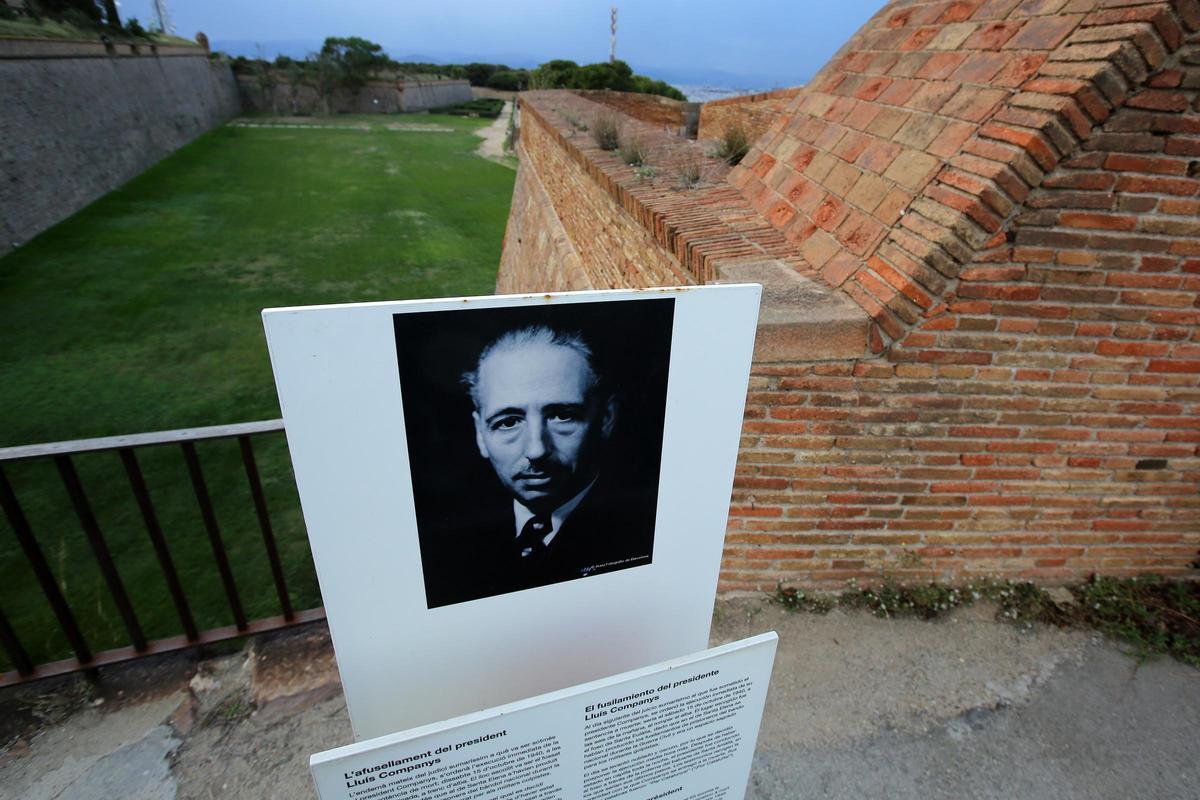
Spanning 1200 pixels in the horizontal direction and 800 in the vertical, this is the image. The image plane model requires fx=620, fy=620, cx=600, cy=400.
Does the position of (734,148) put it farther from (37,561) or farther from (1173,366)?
(37,561)

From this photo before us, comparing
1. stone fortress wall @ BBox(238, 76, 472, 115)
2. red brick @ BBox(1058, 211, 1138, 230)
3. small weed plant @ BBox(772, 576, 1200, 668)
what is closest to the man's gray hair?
red brick @ BBox(1058, 211, 1138, 230)

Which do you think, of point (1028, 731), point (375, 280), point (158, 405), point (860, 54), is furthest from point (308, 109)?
point (1028, 731)

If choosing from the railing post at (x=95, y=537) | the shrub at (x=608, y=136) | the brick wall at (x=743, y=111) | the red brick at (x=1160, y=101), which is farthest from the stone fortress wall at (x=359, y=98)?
the red brick at (x=1160, y=101)

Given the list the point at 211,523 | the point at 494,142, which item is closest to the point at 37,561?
the point at 211,523

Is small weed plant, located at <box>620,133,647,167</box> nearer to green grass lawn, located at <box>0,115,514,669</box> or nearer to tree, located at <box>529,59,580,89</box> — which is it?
green grass lawn, located at <box>0,115,514,669</box>

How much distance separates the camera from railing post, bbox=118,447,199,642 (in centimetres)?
241

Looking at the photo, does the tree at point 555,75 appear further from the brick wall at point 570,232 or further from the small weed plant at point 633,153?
the small weed plant at point 633,153

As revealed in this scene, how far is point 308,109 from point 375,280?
3747cm

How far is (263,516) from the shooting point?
9.34 ft

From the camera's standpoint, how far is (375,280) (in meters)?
13.5

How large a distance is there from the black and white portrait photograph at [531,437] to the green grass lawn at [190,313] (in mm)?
3628

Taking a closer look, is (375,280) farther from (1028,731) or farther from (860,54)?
(1028,731)

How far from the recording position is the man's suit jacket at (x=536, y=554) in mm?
1663

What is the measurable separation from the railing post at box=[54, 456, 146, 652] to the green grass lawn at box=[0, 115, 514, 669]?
189cm
